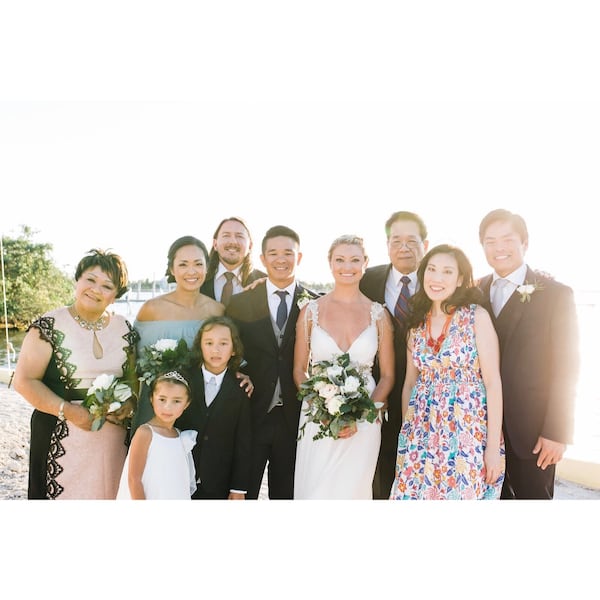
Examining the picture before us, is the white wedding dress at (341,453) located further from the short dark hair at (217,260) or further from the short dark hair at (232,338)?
the short dark hair at (217,260)

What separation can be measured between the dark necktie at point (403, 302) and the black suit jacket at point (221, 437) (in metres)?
1.50

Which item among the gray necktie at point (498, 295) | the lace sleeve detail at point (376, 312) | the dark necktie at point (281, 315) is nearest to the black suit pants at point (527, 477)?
the gray necktie at point (498, 295)

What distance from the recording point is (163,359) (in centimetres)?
419

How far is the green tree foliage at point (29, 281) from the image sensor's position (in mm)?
29016

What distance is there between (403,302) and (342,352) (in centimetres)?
77

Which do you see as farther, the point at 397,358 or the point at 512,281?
the point at 397,358

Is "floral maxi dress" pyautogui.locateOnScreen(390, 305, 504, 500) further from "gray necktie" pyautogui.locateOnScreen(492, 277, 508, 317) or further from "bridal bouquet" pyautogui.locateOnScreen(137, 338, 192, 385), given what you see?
"bridal bouquet" pyautogui.locateOnScreen(137, 338, 192, 385)

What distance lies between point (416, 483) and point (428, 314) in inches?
50.7

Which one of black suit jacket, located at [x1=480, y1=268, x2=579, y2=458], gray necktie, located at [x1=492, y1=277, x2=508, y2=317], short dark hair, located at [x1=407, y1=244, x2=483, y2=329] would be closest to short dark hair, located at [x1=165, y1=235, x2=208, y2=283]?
short dark hair, located at [x1=407, y1=244, x2=483, y2=329]

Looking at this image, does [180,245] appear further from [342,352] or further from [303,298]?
[342,352]

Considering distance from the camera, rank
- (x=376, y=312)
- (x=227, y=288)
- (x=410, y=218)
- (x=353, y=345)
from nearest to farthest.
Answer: (x=353, y=345), (x=376, y=312), (x=410, y=218), (x=227, y=288)

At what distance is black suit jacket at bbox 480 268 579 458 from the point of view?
13.6 ft

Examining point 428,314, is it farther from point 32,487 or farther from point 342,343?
point 32,487

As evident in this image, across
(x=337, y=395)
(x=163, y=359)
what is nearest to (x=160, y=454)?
(x=163, y=359)
